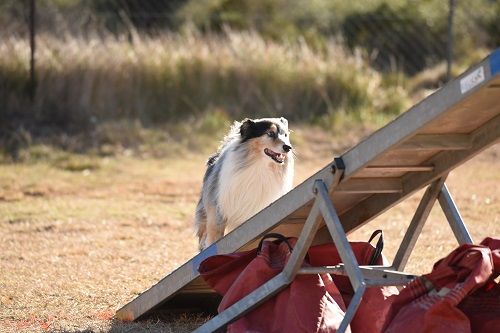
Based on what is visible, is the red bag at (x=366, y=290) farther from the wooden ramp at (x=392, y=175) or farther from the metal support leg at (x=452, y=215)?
the metal support leg at (x=452, y=215)

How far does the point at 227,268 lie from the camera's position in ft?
16.0

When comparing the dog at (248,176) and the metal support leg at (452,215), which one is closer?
the metal support leg at (452,215)

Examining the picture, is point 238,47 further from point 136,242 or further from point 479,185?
point 136,242

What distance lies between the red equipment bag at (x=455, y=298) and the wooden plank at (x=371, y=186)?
679mm

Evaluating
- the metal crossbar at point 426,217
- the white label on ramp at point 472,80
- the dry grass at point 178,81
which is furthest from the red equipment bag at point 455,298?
the dry grass at point 178,81

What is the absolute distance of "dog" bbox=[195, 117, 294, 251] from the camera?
7121mm

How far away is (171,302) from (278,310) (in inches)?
48.5

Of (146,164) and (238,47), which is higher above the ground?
(238,47)

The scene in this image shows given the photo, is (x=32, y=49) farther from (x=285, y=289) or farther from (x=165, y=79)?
(x=285, y=289)

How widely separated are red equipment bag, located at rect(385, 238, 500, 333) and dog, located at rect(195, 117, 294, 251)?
9.75 feet

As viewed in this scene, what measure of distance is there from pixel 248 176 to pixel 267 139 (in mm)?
323

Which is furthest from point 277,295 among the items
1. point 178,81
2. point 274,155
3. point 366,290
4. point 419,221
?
point 178,81

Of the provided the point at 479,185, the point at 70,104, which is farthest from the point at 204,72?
the point at 479,185

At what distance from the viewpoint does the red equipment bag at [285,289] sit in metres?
4.47
